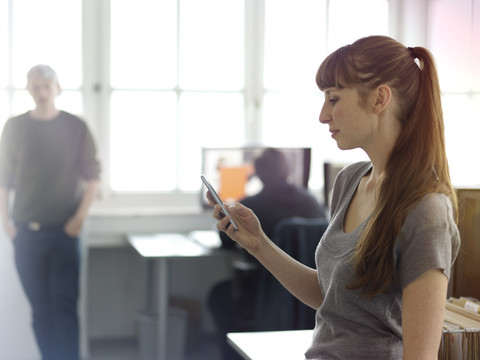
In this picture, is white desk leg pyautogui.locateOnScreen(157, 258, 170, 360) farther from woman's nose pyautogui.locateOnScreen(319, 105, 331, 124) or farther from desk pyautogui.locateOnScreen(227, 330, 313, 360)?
woman's nose pyautogui.locateOnScreen(319, 105, 331, 124)

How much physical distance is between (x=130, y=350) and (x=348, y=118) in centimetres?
304

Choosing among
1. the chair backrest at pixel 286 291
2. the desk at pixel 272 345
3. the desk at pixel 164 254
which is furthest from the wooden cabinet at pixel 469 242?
the desk at pixel 164 254

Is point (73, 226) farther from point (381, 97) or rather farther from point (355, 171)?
point (381, 97)

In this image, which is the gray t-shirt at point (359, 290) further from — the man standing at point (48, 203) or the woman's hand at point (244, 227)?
the man standing at point (48, 203)

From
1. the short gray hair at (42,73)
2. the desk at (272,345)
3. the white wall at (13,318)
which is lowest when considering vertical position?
the white wall at (13,318)

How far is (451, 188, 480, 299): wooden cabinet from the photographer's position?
1552 millimetres

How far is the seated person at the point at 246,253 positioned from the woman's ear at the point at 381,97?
2011 mm

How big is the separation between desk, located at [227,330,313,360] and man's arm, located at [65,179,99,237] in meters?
1.78

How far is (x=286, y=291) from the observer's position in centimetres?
303

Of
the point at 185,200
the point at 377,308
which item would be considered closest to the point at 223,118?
the point at 185,200

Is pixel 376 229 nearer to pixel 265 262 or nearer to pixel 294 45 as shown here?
pixel 265 262

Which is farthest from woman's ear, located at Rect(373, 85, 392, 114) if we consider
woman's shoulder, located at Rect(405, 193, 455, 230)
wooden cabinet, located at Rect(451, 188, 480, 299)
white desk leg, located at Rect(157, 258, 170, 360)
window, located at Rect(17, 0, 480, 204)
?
window, located at Rect(17, 0, 480, 204)

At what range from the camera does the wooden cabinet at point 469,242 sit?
155 centimetres

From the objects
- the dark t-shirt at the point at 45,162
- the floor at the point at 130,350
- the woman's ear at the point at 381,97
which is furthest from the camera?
the floor at the point at 130,350
